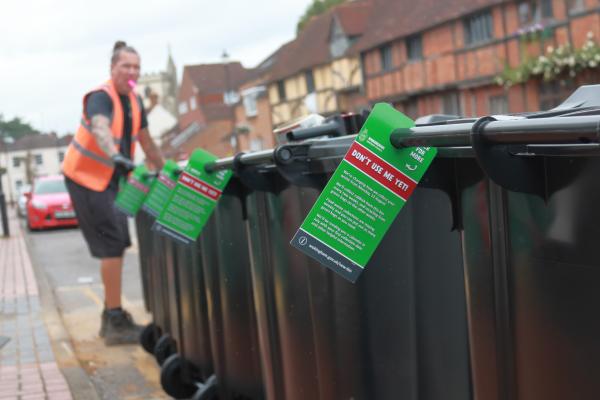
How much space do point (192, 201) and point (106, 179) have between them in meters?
2.32

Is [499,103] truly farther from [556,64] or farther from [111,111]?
[111,111]

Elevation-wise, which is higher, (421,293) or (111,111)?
(111,111)

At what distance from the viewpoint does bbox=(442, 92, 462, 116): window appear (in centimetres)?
3116

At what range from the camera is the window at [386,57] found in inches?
1417

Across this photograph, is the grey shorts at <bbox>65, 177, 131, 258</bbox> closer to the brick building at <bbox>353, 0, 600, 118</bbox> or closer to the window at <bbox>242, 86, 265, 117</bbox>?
the brick building at <bbox>353, 0, 600, 118</bbox>

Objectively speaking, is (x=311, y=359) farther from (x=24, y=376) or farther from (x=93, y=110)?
(x=93, y=110)

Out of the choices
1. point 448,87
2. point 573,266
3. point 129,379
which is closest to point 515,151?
point 573,266

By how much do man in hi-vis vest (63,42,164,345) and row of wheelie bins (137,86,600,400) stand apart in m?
1.97

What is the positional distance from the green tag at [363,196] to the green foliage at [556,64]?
878 inches

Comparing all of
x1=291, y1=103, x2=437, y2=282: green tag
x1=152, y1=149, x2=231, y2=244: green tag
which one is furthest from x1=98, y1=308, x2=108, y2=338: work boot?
x1=291, y1=103, x2=437, y2=282: green tag

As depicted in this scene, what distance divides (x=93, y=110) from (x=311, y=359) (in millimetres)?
3338

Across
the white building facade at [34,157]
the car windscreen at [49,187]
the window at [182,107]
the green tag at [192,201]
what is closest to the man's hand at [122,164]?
the green tag at [192,201]

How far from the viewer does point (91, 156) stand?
18.4 feet

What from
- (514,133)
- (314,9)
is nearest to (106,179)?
(514,133)
